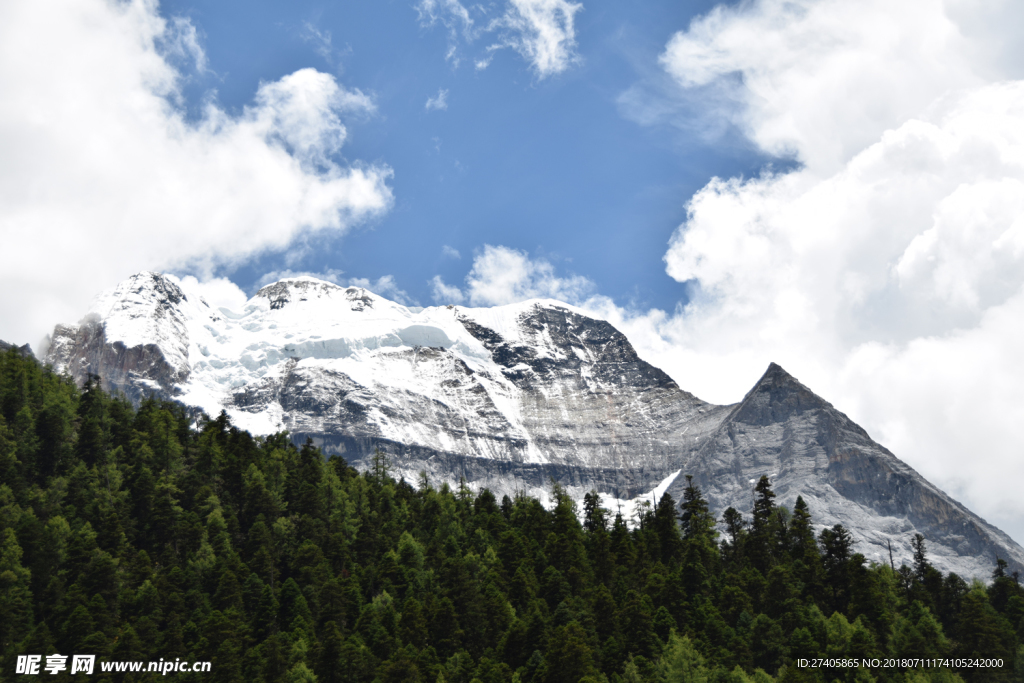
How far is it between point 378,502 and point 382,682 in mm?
55397

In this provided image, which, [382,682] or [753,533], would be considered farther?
[753,533]

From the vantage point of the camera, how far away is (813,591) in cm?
12281

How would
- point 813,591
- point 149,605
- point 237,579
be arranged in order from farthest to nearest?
1. point 813,591
2. point 237,579
3. point 149,605

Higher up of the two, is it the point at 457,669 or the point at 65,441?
the point at 65,441

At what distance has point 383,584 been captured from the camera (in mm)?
123562

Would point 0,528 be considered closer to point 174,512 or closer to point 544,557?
point 174,512

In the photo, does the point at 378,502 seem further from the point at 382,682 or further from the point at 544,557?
the point at 382,682

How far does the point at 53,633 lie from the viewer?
101312mm

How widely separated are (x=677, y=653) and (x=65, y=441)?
92105 mm

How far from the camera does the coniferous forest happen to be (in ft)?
331

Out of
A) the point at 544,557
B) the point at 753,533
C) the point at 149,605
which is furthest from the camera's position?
the point at 753,533

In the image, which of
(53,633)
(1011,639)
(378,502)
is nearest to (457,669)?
(53,633)

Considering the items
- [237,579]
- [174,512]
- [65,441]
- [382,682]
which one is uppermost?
[65,441]

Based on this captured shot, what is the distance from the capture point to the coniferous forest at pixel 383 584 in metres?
101
